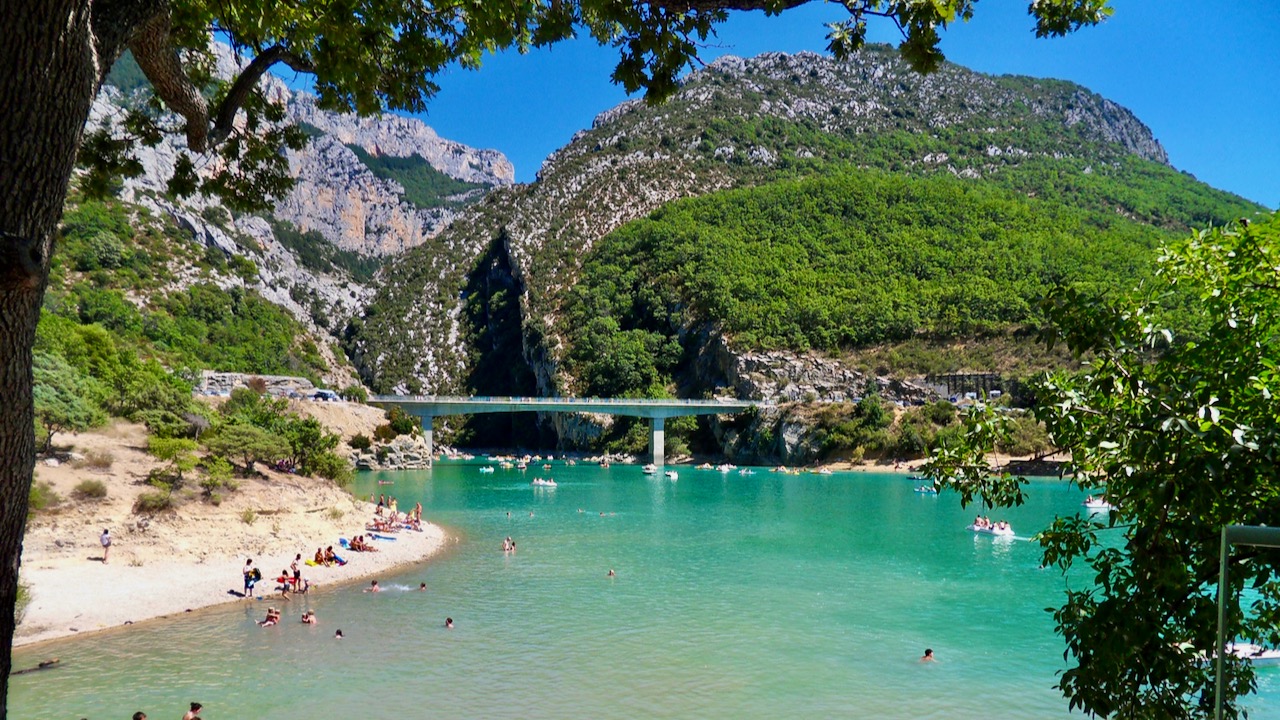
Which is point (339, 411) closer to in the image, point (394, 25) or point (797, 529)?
point (797, 529)

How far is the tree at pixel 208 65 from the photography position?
2.67m

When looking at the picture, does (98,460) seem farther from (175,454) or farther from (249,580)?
(249,580)

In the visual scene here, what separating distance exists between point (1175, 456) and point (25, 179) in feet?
17.3

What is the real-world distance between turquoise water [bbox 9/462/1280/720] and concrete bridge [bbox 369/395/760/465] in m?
49.6

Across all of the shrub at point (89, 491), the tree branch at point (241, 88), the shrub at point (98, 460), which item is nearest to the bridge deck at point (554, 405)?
the shrub at point (98, 460)

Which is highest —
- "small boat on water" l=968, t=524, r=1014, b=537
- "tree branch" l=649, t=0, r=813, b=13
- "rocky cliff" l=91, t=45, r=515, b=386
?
"rocky cliff" l=91, t=45, r=515, b=386

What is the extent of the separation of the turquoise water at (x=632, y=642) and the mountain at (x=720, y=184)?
63088mm

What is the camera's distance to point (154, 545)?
2458 cm

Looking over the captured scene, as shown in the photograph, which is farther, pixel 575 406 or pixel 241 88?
pixel 575 406

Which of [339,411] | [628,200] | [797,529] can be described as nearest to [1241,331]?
[797,529]

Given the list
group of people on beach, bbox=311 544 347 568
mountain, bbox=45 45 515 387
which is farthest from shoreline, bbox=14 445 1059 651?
mountain, bbox=45 45 515 387

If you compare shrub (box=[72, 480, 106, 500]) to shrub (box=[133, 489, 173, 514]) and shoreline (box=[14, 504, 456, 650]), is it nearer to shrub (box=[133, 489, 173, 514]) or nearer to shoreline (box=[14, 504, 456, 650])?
shrub (box=[133, 489, 173, 514])

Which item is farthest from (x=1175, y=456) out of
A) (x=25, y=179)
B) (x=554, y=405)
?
(x=554, y=405)

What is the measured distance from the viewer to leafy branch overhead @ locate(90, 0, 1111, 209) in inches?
178
